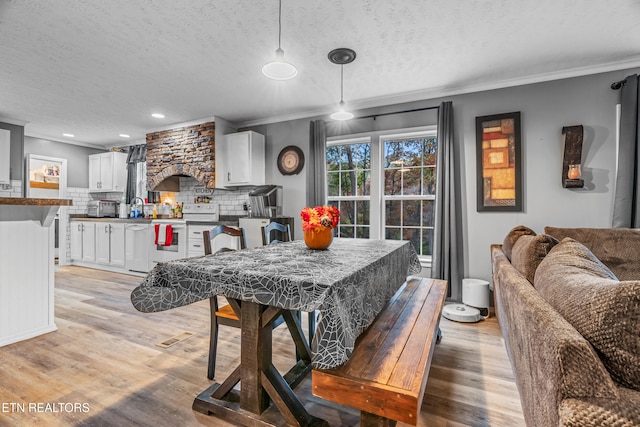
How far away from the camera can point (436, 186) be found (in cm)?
373

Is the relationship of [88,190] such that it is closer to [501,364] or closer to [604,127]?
[501,364]

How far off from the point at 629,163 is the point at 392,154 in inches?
91.7

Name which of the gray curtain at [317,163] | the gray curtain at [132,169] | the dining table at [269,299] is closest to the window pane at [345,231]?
the gray curtain at [317,163]

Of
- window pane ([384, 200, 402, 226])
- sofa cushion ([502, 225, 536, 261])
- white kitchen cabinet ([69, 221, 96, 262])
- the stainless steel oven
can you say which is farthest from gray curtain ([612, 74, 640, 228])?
→ white kitchen cabinet ([69, 221, 96, 262])

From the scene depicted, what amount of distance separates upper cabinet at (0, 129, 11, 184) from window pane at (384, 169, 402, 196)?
Result: 227 inches

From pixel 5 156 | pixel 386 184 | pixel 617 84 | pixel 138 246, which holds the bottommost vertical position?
pixel 138 246

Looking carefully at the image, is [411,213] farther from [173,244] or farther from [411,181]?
[173,244]

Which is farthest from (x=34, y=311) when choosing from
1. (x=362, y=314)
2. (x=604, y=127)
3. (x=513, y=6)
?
(x=604, y=127)

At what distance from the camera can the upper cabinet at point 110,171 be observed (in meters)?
6.30

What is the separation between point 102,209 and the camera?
634 centimetres

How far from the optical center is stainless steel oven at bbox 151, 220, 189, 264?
490cm

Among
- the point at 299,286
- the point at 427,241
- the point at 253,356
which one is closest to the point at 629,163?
the point at 427,241

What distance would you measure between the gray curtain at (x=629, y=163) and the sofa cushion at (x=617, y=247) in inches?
19.1

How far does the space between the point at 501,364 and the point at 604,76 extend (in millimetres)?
3024
